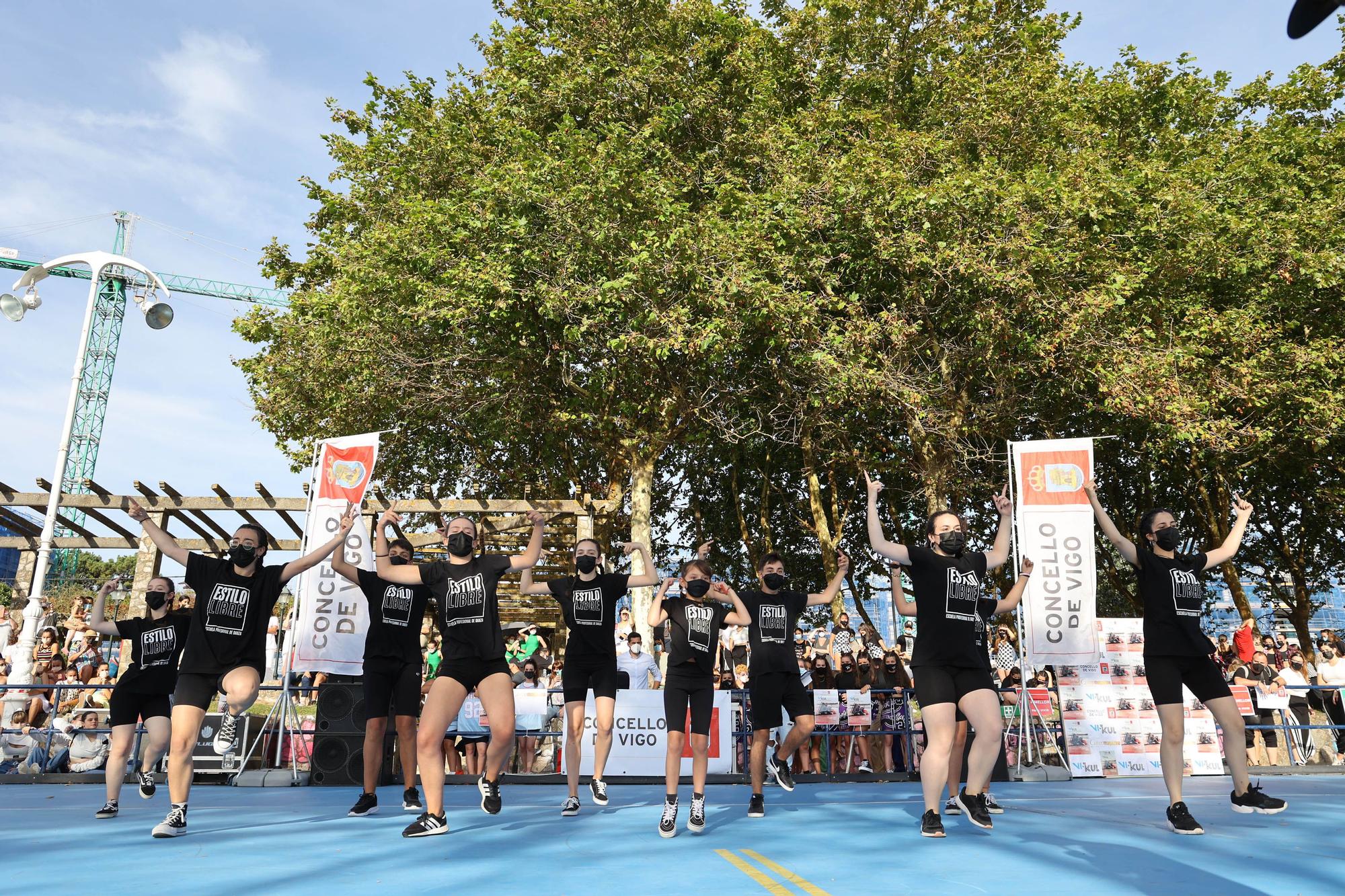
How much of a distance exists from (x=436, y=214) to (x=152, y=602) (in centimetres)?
934

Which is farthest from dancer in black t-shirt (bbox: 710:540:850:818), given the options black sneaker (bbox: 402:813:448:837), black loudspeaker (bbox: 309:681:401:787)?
black loudspeaker (bbox: 309:681:401:787)

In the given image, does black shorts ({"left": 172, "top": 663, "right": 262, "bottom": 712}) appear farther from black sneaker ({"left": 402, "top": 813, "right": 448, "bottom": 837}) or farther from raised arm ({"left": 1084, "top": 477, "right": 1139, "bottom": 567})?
raised arm ({"left": 1084, "top": 477, "right": 1139, "bottom": 567})

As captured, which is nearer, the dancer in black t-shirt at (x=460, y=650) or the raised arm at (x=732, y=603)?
the dancer in black t-shirt at (x=460, y=650)

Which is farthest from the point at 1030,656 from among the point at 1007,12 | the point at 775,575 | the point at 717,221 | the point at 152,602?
the point at 1007,12

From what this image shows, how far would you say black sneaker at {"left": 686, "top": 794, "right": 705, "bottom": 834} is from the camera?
238 inches

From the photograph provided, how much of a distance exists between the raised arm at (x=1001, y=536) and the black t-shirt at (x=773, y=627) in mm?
1566

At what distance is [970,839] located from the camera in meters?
5.53

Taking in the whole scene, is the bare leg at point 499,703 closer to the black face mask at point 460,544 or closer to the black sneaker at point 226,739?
the black face mask at point 460,544

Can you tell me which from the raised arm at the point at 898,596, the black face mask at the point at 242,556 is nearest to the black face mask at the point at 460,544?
the black face mask at the point at 242,556

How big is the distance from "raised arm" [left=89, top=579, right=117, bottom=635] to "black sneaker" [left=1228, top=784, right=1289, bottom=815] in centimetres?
854

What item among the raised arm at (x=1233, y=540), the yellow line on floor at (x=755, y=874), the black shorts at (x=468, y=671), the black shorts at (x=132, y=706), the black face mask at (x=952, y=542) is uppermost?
the raised arm at (x=1233, y=540)

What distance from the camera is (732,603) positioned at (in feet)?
22.4

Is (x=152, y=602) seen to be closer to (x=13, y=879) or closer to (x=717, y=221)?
(x=13, y=879)

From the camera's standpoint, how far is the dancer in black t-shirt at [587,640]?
696cm
